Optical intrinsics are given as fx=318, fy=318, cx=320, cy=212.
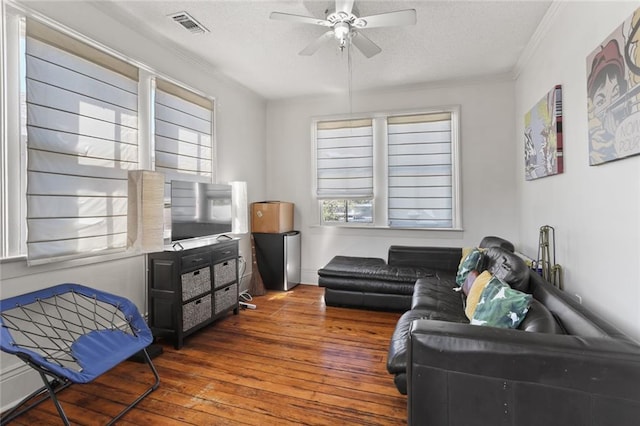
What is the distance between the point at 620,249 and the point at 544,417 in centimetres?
107

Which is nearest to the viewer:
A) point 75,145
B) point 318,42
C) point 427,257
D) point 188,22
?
point 75,145

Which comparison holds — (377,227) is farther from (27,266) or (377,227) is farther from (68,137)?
(27,266)

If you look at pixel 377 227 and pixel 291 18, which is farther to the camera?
pixel 377 227

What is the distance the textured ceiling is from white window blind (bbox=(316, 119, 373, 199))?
619mm

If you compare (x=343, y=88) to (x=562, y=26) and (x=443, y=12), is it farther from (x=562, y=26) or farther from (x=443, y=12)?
(x=562, y=26)

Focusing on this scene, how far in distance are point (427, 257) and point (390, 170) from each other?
A: 1388mm

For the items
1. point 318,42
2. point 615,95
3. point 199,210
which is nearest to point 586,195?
point 615,95

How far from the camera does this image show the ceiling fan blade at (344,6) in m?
2.26

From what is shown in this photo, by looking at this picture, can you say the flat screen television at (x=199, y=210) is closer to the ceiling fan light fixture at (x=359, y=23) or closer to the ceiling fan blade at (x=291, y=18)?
the ceiling fan blade at (x=291, y=18)

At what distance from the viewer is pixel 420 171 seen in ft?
14.7

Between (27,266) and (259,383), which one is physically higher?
(27,266)

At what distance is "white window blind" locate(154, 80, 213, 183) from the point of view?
321cm

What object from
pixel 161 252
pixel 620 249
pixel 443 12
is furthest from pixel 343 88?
pixel 620 249

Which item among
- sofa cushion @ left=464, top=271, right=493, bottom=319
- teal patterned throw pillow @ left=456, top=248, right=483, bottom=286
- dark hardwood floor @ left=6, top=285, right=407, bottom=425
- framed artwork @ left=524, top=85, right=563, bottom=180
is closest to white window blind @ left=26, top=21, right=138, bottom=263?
dark hardwood floor @ left=6, top=285, right=407, bottom=425
